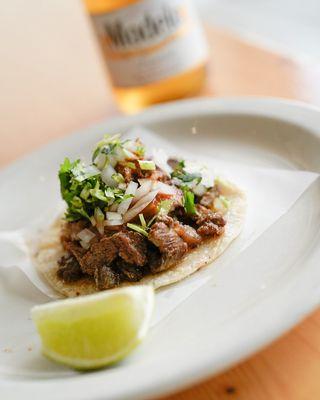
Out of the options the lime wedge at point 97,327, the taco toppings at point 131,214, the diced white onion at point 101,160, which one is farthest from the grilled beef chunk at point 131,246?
the lime wedge at point 97,327

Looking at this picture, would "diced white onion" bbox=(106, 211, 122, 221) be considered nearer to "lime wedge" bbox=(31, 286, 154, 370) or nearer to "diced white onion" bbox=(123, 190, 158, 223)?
"diced white onion" bbox=(123, 190, 158, 223)

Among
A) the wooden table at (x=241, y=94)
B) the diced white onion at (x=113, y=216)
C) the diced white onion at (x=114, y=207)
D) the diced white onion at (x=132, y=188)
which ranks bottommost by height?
the wooden table at (x=241, y=94)

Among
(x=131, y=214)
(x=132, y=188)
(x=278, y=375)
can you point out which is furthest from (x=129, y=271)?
(x=278, y=375)

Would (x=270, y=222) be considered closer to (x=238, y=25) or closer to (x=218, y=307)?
(x=218, y=307)

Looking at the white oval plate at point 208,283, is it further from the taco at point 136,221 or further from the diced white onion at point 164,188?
the diced white onion at point 164,188

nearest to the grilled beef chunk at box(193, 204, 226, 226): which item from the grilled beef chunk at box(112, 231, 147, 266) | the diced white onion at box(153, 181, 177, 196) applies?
the diced white onion at box(153, 181, 177, 196)

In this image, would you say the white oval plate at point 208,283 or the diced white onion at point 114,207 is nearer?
the white oval plate at point 208,283

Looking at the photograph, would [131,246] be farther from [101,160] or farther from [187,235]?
[101,160]
